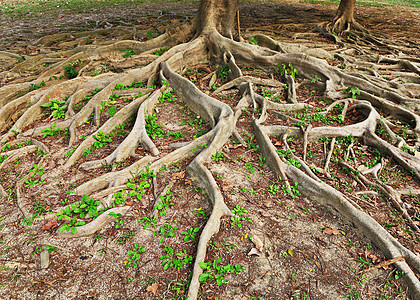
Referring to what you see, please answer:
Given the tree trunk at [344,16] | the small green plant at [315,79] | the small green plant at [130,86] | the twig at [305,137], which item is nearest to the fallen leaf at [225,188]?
the twig at [305,137]

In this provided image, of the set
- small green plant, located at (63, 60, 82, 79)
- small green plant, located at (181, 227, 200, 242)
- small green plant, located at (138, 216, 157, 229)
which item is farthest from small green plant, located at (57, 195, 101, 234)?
small green plant, located at (63, 60, 82, 79)

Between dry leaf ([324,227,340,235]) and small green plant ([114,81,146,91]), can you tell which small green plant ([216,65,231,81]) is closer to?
small green plant ([114,81,146,91])

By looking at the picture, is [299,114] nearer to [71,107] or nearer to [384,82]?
[384,82]

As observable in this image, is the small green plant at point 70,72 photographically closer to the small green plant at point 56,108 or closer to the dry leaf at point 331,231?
the small green plant at point 56,108

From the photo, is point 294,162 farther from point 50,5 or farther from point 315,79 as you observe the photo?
point 50,5

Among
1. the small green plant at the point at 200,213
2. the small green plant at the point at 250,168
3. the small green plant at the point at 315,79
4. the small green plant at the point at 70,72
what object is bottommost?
the small green plant at the point at 200,213

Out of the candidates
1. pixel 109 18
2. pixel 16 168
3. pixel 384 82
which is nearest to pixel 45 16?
pixel 109 18

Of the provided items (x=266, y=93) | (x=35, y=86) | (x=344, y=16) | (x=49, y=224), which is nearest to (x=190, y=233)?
(x=49, y=224)

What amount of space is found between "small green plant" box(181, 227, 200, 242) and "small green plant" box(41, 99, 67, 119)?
3.63m

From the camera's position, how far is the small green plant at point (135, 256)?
2871 millimetres

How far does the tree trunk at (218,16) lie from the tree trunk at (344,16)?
4.59 meters

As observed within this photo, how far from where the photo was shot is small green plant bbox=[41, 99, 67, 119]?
5.18 meters

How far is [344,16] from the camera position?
9.64 metres

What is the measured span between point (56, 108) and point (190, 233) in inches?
151
